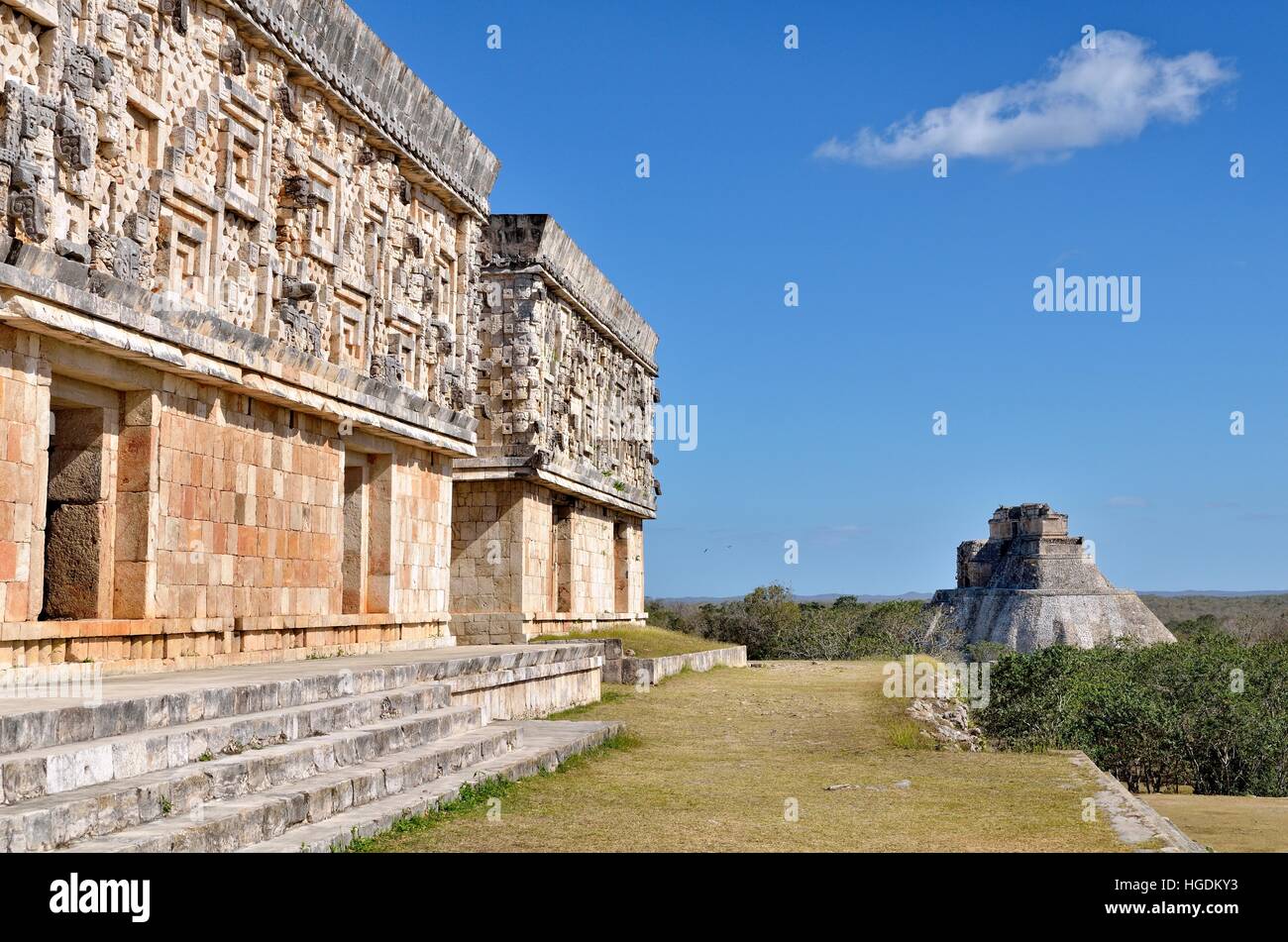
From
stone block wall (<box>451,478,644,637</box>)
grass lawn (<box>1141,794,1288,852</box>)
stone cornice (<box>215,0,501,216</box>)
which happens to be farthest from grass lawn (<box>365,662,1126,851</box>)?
stone cornice (<box>215,0,501,216</box>)

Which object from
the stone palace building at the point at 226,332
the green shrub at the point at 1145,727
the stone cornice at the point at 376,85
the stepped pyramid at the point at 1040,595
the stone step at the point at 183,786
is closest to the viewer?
the stone step at the point at 183,786

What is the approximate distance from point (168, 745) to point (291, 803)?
0.70 meters

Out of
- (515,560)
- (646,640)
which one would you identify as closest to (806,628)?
(646,640)

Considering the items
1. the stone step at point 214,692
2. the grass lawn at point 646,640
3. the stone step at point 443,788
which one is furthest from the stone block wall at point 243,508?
the grass lawn at point 646,640

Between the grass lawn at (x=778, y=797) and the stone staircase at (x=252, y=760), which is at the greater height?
the stone staircase at (x=252, y=760)

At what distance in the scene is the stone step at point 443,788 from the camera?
19.5 feet

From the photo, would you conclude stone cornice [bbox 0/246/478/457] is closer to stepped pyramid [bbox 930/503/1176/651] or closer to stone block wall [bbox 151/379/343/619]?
stone block wall [bbox 151/379/343/619]

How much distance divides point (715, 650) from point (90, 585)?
1651cm

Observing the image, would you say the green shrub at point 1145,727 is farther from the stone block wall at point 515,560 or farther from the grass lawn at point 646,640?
the stone block wall at point 515,560

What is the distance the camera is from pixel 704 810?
793 centimetres

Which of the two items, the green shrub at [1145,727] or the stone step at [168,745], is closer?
the stone step at [168,745]

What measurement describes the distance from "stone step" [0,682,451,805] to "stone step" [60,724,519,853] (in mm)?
377
